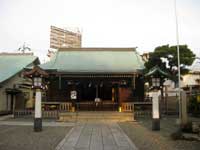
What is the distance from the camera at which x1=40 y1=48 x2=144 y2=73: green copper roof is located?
908 inches

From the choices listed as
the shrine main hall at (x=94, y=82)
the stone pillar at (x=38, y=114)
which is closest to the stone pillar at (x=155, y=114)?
the stone pillar at (x=38, y=114)

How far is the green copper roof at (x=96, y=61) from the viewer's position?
Result: 23062 millimetres

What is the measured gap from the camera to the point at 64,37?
62594mm

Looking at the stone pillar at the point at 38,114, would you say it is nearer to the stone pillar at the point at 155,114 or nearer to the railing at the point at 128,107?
the stone pillar at the point at 155,114

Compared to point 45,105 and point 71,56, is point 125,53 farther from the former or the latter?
point 45,105

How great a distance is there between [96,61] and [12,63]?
10844 millimetres

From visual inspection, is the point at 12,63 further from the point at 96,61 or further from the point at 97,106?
the point at 97,106

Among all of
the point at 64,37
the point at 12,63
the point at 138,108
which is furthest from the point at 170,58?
the point at 64,37

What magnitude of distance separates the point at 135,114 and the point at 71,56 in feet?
31.8

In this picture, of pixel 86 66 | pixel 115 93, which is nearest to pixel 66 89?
pixel 86 66

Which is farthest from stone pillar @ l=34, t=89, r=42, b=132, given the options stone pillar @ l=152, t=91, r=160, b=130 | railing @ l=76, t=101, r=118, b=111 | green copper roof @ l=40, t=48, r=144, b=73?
railing @ l=76, t=101, r=118, b=111

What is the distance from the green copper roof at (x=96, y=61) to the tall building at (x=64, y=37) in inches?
774

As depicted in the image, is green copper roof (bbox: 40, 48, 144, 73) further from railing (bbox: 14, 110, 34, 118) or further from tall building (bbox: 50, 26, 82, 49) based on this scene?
tall building (bbox: 50, 26, 82, 49)

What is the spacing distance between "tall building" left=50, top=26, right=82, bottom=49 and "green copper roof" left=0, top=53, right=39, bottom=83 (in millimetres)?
13940
